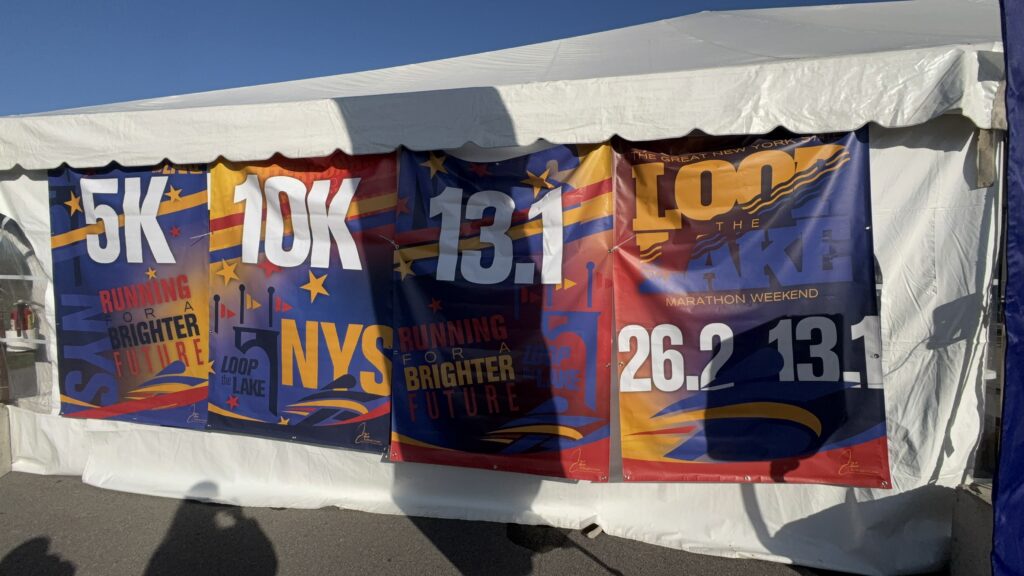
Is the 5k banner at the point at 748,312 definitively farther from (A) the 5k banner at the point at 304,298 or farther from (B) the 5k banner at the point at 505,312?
(A) the 5k banner at the point at 304,298

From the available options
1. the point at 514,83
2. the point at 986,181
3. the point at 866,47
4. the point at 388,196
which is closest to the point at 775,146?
the point at 866,47

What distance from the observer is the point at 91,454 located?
3.57 m

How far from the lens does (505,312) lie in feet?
9.26

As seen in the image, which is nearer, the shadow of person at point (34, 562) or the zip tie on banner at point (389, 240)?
the shadow of person at point (34, 562)

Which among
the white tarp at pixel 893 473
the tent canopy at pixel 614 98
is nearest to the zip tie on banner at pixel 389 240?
the tent canopy at pixel 614 98

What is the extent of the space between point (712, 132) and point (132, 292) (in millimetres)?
3549

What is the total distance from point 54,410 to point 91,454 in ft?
1.28

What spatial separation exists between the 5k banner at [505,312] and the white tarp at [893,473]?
333 millimetres

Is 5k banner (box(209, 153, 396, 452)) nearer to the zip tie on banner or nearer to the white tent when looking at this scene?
the zip tie on banner

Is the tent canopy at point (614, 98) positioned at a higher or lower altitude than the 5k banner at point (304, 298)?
higher

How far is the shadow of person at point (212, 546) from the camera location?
2648 mm

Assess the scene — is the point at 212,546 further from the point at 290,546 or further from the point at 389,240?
the point at 389,240

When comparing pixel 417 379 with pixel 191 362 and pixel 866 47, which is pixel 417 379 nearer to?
pixel 191 362

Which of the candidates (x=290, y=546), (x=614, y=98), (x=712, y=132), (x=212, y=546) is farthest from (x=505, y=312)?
(x=212, y=546)
